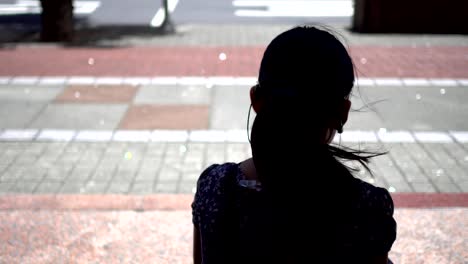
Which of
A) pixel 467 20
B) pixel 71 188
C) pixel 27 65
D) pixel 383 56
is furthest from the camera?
pixel 467 20

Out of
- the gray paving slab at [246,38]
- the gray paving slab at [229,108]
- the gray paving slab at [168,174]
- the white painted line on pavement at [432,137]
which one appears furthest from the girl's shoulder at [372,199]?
the gray paving slab at [246,38]

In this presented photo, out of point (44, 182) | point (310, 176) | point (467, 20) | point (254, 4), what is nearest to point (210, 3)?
point (254, 4)

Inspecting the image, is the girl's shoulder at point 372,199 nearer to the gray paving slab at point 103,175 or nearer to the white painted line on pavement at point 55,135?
the gray paving slab at point 103,175

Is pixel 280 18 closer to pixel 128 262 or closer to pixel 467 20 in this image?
pixel 467 20

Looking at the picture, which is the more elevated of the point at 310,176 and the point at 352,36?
the point at 310,176

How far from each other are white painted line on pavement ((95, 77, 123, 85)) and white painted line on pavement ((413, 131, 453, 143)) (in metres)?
4.62

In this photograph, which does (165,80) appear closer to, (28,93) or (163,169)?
(28,93)

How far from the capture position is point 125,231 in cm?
441

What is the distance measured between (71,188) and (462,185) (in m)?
3.75

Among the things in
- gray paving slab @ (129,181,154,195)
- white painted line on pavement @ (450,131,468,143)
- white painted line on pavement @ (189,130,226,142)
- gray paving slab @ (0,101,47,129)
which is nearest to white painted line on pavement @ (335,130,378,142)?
white painted line on pavement @ (450,131,468,143)

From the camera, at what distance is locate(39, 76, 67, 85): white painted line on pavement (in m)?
8.66

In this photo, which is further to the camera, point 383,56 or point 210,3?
point 210,3

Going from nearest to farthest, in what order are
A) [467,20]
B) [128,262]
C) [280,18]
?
[128,262]
[467,20]
[280,18]

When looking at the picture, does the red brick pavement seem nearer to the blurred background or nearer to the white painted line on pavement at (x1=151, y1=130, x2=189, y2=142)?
the blurred background
